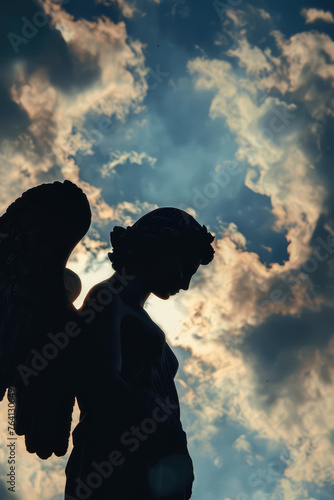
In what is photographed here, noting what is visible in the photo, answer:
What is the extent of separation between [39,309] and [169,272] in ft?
5.29

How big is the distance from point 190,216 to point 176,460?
8.45ft

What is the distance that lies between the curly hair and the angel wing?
3.71 feet

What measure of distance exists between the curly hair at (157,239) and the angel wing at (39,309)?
113cm

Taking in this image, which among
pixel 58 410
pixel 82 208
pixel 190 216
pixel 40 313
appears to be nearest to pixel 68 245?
pixel 82 208

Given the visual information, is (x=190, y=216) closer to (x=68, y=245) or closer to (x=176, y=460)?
(x=68, y=245)

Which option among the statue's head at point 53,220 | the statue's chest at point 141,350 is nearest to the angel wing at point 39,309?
the statue's head at point 53,220

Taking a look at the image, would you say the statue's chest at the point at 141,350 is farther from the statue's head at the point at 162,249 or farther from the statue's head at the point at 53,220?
the statue's head at the point at 53,220

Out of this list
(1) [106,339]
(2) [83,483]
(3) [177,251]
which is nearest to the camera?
(2) [83,483]

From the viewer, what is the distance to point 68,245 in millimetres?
4277

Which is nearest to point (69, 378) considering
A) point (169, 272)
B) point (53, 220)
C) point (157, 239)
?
point (53, 220)

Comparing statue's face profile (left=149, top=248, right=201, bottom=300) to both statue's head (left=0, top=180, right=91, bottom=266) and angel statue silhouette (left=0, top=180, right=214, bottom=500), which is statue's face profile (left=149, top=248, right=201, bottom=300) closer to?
angel statue silhouette (left=0, top=180, right=214, bottom=500)

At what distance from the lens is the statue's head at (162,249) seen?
5379 millimetres

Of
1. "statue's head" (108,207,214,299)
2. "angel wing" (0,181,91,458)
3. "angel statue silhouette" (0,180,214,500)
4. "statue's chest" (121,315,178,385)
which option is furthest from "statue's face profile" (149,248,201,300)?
"angel wing" (0,181,91,458)

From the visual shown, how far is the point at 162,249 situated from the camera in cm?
537
